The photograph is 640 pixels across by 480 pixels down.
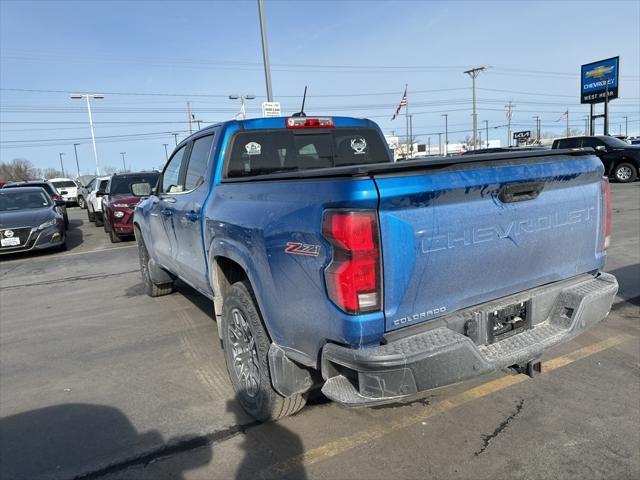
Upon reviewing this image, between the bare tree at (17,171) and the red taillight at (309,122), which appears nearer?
the red taillight at (309,122)

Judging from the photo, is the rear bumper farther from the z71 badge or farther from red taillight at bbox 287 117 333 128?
red taillight at bbox 287 117 333 128

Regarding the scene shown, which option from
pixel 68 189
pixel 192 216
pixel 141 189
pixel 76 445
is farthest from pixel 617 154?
pixel 68 189

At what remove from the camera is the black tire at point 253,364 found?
2.94 metres

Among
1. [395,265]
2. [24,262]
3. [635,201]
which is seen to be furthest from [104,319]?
[635,201]

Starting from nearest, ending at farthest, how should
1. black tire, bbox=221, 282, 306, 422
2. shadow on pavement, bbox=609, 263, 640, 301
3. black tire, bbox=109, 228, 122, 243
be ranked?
black tire, bbox=221, 282, 306, 422, shadow on pavement, bbox=609, 263, 640, 301, black tire, bbox=109, 228, 122, 243

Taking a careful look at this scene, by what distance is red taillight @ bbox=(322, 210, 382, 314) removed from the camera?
2105 mm

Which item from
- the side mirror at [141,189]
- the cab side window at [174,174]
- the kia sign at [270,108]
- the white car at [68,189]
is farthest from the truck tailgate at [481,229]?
the white car at [68,189]

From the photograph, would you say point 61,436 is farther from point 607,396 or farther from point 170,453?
point 607,396

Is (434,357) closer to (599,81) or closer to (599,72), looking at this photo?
(599,81)

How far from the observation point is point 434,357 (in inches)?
86.0

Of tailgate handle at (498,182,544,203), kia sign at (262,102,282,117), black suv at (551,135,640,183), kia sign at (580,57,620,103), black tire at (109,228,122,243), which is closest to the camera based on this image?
tailgate handle at (498,182,544,203)

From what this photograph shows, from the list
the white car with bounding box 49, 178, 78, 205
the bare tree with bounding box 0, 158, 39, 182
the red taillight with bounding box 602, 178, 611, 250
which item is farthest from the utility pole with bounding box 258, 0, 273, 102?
the bare tree with bounding box 0, 158, 39, 182

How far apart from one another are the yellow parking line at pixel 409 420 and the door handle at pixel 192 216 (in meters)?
1.98

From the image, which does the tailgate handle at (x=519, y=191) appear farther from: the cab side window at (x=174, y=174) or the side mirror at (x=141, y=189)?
the side mirror at (x=141, y=189)
